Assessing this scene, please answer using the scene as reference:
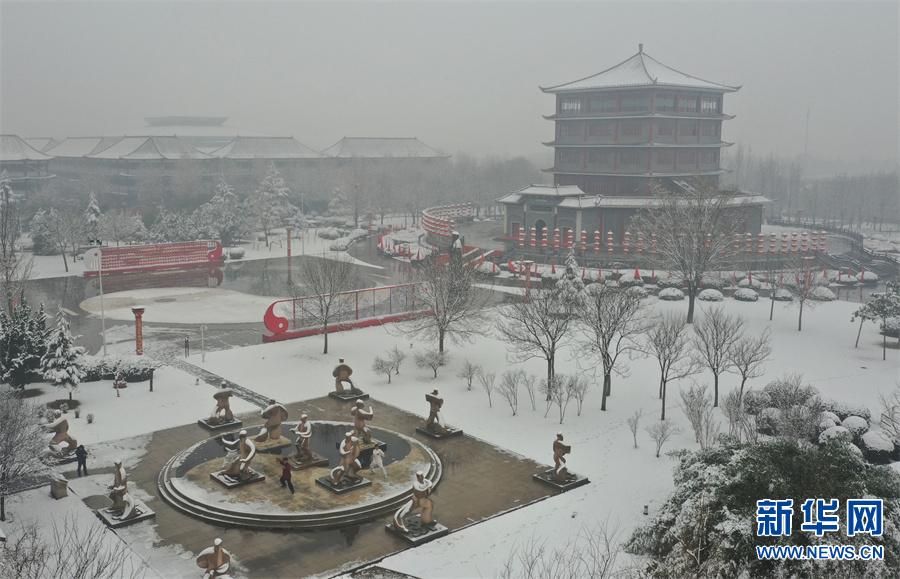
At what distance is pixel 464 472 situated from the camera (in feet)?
71.9

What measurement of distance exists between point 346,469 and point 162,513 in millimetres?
4404

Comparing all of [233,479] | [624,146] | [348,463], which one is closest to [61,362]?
[233,479]

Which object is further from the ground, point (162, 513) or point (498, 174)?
point (498, 174)

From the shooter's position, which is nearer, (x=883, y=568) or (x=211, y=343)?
(x=883, y=568)

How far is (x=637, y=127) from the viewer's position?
5688 cm

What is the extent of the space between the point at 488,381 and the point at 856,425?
11738mm

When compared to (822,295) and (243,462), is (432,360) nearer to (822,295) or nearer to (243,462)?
(243,462)

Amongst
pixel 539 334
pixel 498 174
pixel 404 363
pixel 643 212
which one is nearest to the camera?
pixel 539 334

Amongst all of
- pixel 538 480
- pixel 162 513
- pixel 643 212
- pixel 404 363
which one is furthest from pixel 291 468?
pixel 643 212

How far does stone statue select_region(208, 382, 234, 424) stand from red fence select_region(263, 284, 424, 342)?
9421 mm

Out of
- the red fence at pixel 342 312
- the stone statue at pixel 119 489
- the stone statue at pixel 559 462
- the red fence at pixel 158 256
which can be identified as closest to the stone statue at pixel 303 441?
the stone statue at pixel 119 489

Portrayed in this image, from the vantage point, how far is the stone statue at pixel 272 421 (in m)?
22.8

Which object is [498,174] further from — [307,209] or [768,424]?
[768,424]

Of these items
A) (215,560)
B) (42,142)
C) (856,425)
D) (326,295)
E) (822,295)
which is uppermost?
(42,142)
